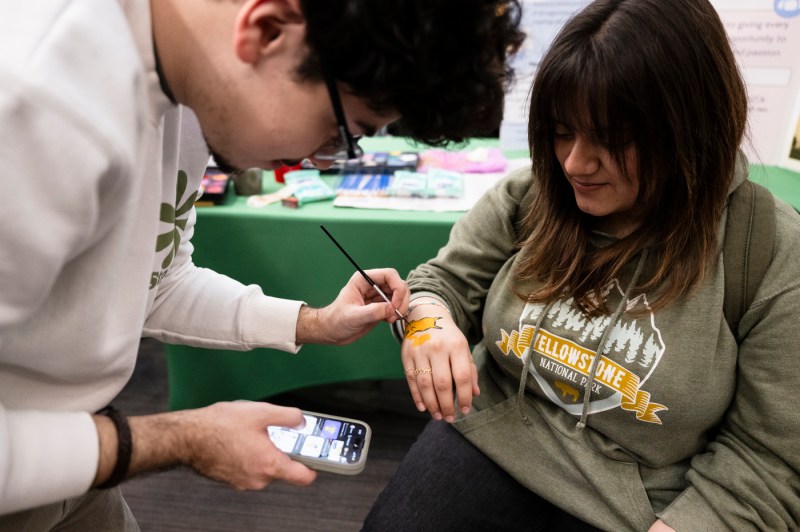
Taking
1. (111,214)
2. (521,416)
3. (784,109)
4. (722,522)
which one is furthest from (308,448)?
(784,109)

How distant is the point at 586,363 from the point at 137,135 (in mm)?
763

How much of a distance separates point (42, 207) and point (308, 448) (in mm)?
588

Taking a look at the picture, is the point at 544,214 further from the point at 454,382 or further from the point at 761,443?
the point at 761,443

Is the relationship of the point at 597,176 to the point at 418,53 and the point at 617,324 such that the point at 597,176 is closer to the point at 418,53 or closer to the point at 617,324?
the point at 617,324

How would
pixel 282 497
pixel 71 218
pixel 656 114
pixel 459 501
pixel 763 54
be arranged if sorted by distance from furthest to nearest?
1. pixel 282 497
2. pixel 763 54
3. pixel 459 501
4. pixel 656 114
5. pixel 71 218

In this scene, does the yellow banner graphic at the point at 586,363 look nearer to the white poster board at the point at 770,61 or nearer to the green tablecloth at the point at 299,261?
the green tablecloth at the point at 299,261

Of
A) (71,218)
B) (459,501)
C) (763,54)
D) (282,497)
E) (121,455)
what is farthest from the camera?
(282,497)

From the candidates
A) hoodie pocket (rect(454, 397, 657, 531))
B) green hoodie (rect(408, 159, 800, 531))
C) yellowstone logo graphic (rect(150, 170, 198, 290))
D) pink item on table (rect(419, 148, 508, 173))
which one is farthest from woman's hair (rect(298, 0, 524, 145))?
pink item on table (rect(419, 148, 508, 173))

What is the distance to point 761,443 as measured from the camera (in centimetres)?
88

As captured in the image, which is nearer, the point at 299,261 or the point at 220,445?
the point at 220,445

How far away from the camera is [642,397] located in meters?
0.92

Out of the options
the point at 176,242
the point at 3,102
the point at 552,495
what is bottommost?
the point at 552,495

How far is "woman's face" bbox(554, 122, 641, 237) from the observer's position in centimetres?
90

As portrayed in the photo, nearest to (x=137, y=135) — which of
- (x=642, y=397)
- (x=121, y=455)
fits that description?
(x=121, y=455)
